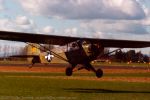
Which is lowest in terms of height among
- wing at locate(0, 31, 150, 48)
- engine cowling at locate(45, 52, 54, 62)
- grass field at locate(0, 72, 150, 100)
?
grass field at locate(0, 72, 150, 100)

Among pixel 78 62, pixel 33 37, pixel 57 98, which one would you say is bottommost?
pixel 57 98

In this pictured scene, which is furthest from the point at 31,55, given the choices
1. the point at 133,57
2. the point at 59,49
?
the point at 133,57

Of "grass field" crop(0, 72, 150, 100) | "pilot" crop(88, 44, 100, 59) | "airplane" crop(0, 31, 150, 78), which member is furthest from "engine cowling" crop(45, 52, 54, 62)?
"pilot" crop(88, 44, 100, 59)

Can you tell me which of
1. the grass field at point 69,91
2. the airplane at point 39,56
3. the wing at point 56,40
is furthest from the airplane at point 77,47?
the airplane at point 39,56

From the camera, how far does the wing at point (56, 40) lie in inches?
1038

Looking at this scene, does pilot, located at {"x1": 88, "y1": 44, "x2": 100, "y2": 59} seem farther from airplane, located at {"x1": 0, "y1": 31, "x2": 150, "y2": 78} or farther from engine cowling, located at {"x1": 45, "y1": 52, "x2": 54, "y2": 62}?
engine cowling, located at {"x1": 45, "y1": 52, "x2": 54, "y2": 62}

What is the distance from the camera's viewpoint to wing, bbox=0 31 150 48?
2638 cm

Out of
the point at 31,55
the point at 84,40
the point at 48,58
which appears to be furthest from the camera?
the point at 31,55

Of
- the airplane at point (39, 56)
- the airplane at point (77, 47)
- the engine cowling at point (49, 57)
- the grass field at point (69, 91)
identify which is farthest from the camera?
the airplane at point (39, 56)

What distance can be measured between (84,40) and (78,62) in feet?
5.66

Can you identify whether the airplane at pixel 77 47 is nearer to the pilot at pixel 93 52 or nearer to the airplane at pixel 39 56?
the pilot at pixel 93 52

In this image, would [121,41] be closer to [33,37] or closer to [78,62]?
[78,62]

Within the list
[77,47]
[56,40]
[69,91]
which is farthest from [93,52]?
[69,91]

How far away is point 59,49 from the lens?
3064 cm
